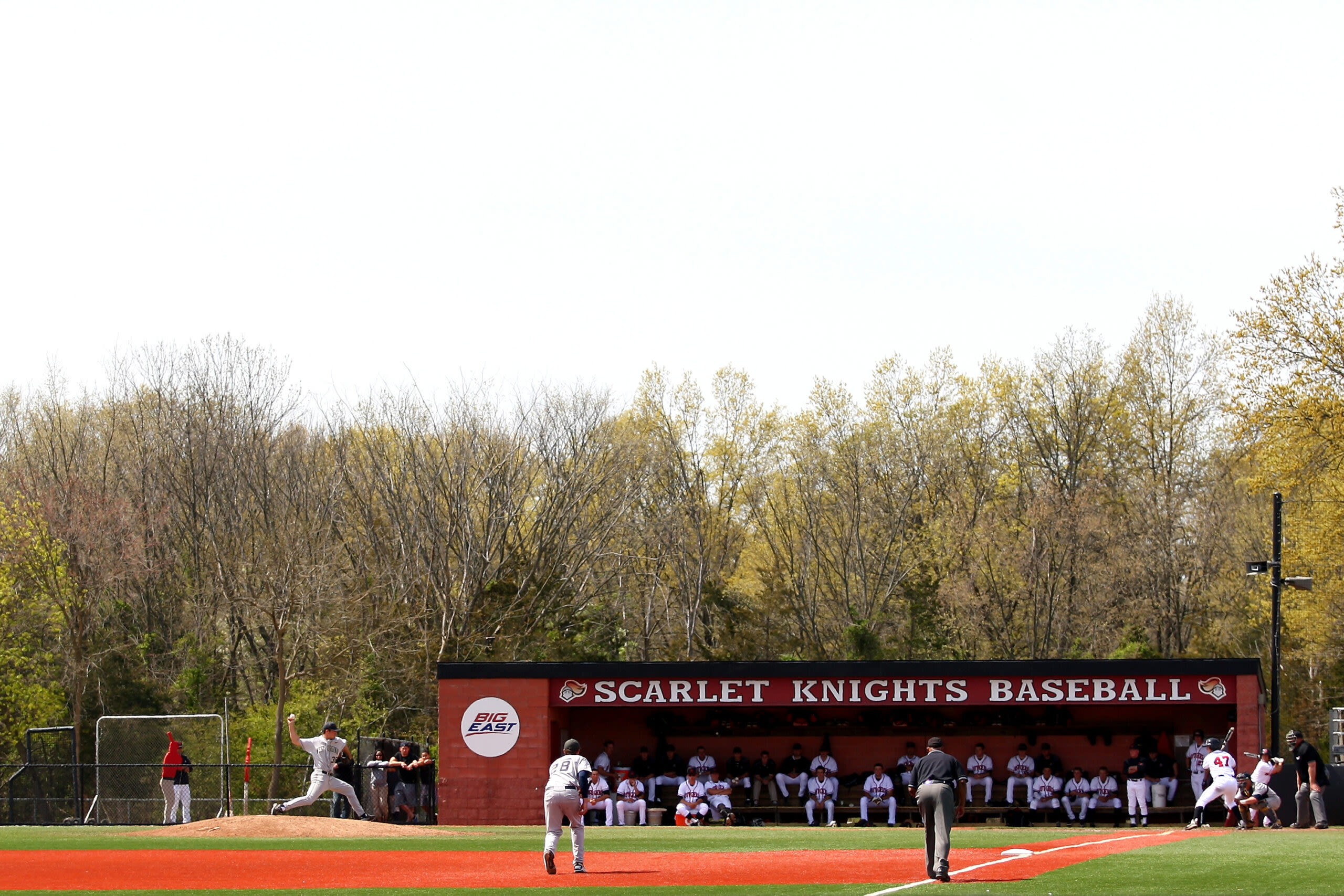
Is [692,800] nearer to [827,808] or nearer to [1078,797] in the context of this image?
[827,808]

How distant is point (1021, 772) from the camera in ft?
99.0

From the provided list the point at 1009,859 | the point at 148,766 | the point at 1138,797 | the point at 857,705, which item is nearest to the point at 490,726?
the point at 148,766

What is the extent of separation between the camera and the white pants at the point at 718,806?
96.9 feet

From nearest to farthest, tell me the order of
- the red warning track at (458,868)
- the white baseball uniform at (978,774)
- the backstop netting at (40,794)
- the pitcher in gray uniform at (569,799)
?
the red warning track at (458,868), the pitcher in gray uniform at (569,799), the white baseball uniform at (978,774), the backstop netting at (40,794)

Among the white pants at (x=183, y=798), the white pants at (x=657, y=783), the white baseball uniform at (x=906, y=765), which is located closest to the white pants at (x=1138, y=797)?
the white baseball uniform at (x=906, y=765)

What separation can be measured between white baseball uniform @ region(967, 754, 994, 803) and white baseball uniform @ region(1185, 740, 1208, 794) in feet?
12.7

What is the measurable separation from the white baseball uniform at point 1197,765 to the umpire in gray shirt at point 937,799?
47.6 feet

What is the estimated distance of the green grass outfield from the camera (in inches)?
505

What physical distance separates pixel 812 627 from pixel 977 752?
22.4 metres

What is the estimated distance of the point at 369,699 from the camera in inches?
1662

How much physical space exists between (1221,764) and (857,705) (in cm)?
846

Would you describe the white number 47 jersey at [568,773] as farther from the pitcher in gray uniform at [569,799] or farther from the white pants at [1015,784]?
the white pants at [1015,784]

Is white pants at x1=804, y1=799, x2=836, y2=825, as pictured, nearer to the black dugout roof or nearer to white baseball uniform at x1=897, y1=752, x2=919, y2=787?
white baseball uniform at x1=897, y1=752, x2=919, y2=787

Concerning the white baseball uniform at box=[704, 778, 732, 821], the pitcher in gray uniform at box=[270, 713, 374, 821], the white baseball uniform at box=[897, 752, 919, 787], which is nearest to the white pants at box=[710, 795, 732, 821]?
the white baseball uniform at box=[704, 778, 732, 821]
